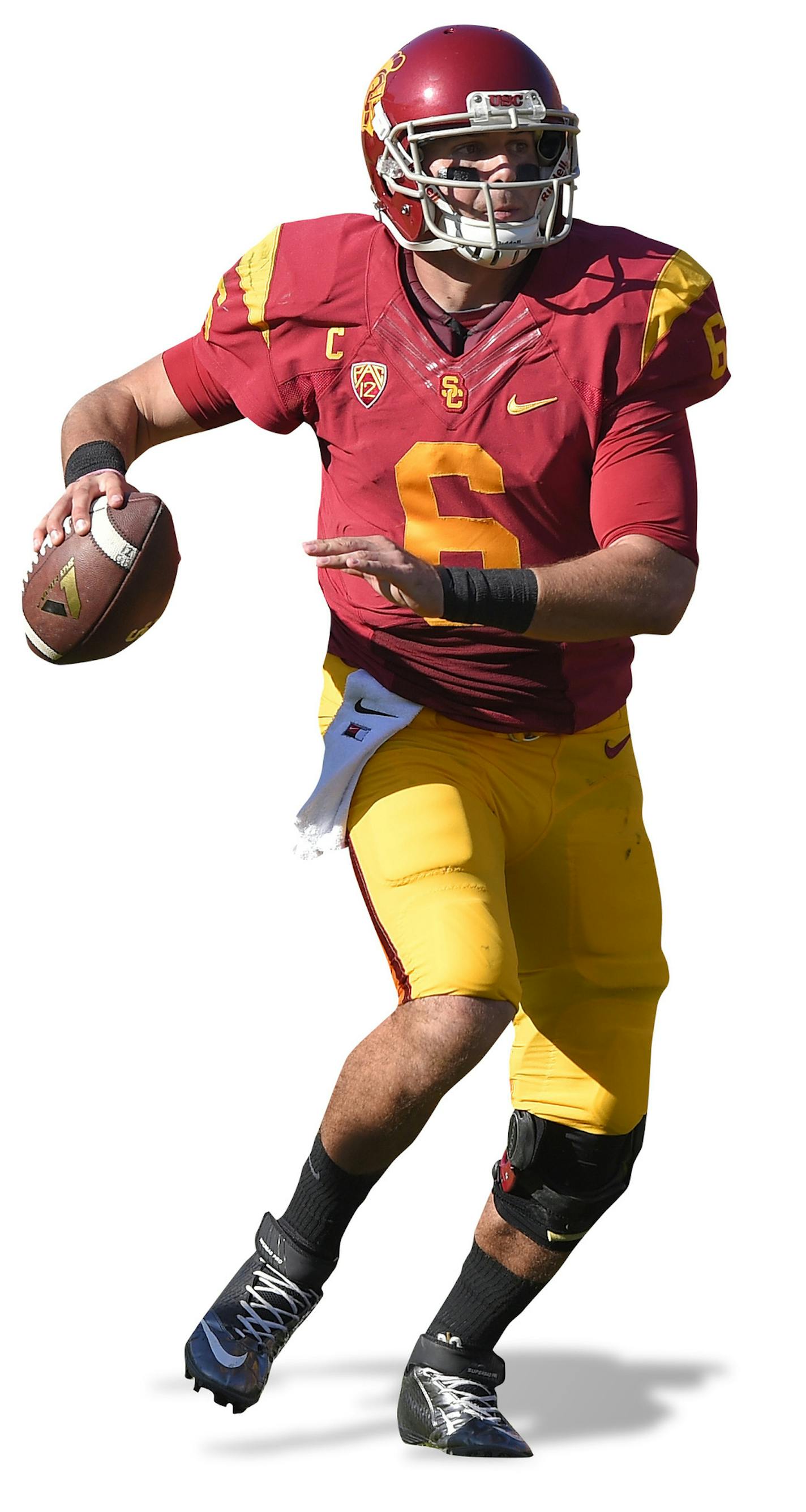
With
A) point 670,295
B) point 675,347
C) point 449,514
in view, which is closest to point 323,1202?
point 449,514

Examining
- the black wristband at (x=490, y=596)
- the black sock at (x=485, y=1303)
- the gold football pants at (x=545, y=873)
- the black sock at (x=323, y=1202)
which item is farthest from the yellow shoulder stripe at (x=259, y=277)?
the black sock at (x=485, y=1303)

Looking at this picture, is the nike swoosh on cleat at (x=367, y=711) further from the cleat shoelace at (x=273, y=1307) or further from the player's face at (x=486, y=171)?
the cleat shoelace at (x=273, y=1307)

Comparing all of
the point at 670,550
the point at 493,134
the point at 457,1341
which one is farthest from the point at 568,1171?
the point at 493,134

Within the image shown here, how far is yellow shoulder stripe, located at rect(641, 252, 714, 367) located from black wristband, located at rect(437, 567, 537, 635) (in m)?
0.66

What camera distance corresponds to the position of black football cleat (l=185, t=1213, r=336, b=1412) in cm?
566

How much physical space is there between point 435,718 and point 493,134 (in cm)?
128

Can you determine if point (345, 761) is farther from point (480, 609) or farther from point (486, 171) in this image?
point (486, 171)

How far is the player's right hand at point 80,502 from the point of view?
539cm

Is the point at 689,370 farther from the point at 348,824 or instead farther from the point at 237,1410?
the point at 237,1410

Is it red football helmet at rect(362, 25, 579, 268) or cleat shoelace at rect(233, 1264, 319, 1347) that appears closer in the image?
red football helmet at rect(362, 25, 579, 268)

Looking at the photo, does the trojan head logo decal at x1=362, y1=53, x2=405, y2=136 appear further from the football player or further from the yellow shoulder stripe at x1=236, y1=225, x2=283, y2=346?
the yellow shoulder stripe at x1=236, y1=225, x2=283, y2=346

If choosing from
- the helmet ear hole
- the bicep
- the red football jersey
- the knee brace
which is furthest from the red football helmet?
the knee brace

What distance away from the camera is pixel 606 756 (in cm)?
581

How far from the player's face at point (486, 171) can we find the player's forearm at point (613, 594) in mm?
771
